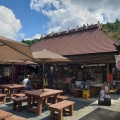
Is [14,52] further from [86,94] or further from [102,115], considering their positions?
[86,94]

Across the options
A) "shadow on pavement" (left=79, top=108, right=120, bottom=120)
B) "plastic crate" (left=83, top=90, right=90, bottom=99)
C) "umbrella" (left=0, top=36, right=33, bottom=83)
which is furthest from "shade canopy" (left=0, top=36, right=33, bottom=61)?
"plastic crate" (left=83, top=90, right=90, bottom=99)

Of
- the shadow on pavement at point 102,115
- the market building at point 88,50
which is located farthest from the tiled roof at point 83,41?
the shadow on pavement at point 102,115

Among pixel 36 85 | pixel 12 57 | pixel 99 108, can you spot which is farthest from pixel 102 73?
pixel 12 57

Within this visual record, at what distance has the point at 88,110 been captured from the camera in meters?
7.63

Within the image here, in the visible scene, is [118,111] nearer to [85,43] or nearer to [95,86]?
[95,86]

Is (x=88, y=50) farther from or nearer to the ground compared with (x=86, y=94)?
farther from the ground

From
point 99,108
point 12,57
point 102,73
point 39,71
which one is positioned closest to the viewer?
point 12,57

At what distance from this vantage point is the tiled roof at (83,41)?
45.0 ft

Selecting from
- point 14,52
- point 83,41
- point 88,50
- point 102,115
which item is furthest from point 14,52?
point 83,41

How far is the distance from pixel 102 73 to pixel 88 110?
790 centimetres

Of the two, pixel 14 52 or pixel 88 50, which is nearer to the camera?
pixel 14 52

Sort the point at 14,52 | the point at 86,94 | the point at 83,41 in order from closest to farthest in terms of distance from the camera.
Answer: the point at 14,52
the point at 86,94
the point at 83,41

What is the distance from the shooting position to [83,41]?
16.6 meters

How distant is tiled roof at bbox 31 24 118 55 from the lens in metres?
13.7
